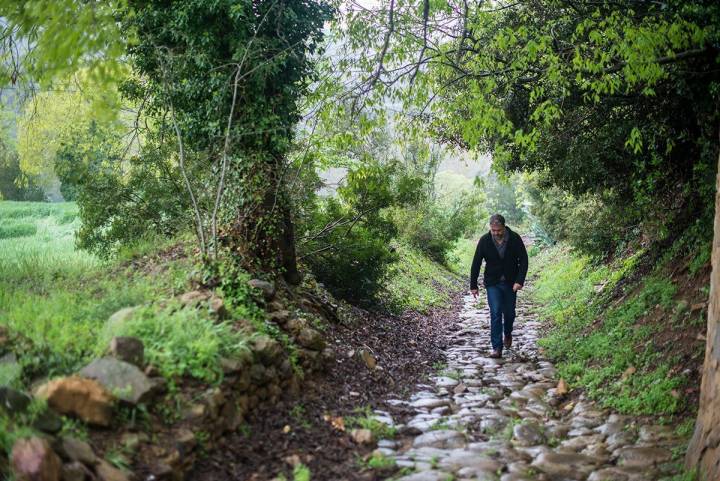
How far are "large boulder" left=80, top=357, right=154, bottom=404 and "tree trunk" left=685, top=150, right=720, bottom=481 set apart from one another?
4.13m

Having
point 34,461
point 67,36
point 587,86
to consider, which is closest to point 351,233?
point 587,86

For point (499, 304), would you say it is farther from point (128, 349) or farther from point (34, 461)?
point (34, 461)

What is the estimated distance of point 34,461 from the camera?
3309 millimetres

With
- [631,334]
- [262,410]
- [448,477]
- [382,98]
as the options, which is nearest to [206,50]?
[382,98]

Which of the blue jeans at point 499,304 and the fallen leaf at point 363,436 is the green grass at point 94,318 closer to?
the fallen leaf at point 363,436

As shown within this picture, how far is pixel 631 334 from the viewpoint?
26.0ft

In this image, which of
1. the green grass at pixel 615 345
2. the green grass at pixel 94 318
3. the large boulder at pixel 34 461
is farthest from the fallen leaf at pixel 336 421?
the green grass at pixel 615 345

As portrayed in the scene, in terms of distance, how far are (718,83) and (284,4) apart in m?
5.85

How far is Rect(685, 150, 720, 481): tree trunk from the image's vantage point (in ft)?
13.9

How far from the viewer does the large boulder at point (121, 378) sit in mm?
4289

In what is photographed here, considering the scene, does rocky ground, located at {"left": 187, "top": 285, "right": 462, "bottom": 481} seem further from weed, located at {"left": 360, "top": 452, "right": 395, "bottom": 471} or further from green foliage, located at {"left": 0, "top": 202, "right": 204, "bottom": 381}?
green foliage, located at {"left": 0, "top": 202, "right": 204, "bottom": 381}

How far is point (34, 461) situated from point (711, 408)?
15.4ft

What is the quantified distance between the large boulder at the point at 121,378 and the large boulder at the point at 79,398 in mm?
161

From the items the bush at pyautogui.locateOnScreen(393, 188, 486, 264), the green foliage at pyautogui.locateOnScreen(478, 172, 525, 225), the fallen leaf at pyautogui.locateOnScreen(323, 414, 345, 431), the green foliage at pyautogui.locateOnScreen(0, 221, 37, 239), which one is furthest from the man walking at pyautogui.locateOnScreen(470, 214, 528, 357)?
the green foliage at pyautogui.locateOnScreen(478, 172, 525, 225)
